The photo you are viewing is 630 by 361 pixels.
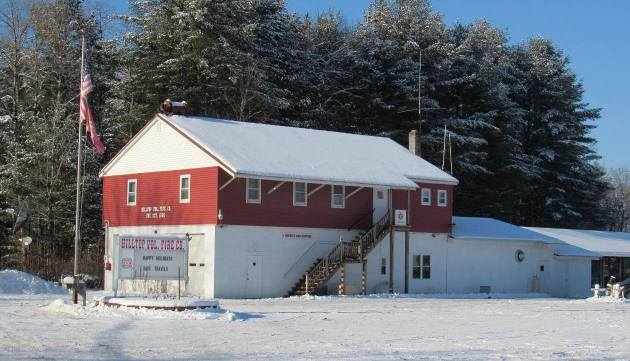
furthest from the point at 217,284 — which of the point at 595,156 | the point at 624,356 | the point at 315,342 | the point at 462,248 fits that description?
the point at 595,156

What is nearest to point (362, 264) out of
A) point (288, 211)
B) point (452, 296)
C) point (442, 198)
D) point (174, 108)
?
point (288, 211)

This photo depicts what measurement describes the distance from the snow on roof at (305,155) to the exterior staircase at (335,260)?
9.27 ft

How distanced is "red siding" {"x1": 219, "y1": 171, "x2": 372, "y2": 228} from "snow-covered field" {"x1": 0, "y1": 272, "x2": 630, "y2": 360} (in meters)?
7.30

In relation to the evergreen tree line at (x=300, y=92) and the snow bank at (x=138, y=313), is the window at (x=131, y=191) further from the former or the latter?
the snow bank at (x=138, y=313)

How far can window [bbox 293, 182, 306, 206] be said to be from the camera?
43728 mm

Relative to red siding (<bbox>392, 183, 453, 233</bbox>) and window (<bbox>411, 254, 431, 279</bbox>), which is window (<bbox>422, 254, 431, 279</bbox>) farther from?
red siding (<bbox>392, 183, 453, 233</bbox>)

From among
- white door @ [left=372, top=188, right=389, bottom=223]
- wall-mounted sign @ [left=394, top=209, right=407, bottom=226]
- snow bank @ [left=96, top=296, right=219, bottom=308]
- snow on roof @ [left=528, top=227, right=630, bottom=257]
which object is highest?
white door @ [left=372, top=188, right=389, bottom=223]

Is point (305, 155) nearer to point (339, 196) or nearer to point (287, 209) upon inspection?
point (339, 196)

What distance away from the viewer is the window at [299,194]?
43.7 metres

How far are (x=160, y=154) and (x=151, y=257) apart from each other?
48.0 feet

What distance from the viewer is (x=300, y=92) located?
6806cm

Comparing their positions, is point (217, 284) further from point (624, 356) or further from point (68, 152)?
point (624, 356)

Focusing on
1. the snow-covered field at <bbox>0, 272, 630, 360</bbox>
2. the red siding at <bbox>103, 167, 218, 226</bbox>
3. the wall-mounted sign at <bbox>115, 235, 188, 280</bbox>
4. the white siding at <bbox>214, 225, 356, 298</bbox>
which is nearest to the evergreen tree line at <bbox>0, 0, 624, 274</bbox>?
the red siding at <bbox>103, 167, 218, 226</bbox>

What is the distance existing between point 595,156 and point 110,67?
4472cm
